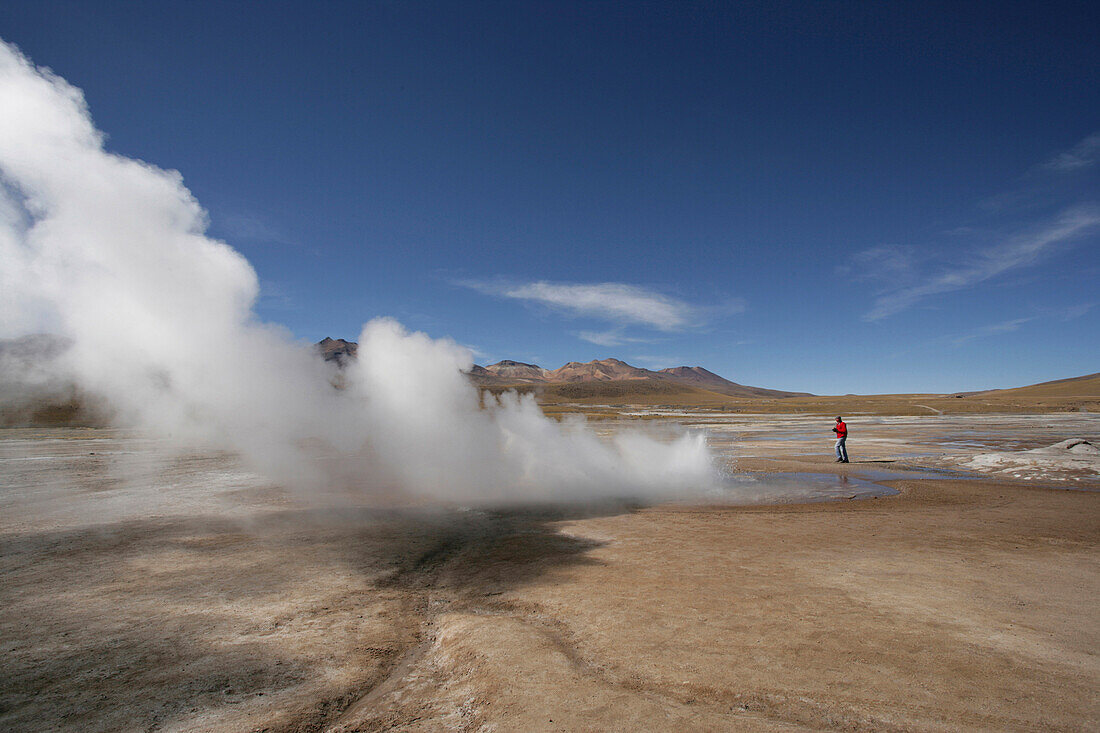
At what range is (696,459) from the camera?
2370cm

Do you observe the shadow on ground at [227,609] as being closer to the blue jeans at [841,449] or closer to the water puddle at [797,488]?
the water puddle at [797,488]

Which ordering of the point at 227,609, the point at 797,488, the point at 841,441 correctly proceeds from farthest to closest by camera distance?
the point at 841,441, the point at 797,488, the point at 227,609

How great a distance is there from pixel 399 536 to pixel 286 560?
2.71m

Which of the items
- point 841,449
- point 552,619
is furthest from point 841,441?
point 552,619

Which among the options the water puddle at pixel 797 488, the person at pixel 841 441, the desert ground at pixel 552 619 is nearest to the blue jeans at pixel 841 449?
the person at pixel 841 441

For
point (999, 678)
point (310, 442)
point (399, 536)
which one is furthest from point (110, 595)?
point (310, 442)

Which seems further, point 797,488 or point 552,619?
point 797,488

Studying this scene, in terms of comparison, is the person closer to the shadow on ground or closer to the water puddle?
the water puddle

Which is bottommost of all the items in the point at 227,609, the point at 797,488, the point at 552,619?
the point at 797,488

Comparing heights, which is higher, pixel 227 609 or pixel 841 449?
pixel 841 449

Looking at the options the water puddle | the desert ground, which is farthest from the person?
the desert ground

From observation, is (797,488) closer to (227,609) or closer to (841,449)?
(841,449)

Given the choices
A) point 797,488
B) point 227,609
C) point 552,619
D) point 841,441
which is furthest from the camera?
point 841,441

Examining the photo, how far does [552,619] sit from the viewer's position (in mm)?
7016
